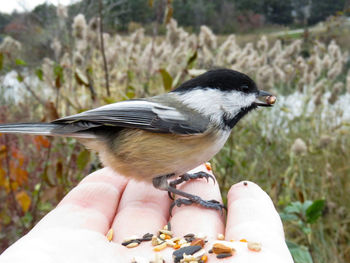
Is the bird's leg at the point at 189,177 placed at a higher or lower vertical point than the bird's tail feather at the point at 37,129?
lower

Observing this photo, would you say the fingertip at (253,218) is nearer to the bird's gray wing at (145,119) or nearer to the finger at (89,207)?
the bird's gray wing at (145,119)

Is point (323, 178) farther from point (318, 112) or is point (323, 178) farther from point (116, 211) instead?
point (116, 211)

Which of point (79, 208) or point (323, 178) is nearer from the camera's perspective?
point (79, 208)

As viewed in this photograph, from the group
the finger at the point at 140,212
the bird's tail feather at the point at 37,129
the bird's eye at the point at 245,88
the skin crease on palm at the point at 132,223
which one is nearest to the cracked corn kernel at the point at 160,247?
the skin crease on palm at the point at 132,223

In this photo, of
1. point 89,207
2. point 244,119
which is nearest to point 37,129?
point 89,207

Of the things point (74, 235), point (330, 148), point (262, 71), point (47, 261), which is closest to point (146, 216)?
point (74, 235)

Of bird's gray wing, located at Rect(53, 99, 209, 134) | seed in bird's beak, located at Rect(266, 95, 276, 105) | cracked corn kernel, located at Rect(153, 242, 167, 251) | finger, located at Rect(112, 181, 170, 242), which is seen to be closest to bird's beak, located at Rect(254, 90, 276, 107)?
seed in bird's beak, located at Rect(266, 95, 276, 105)

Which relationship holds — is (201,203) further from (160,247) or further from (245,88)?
(245,88)
